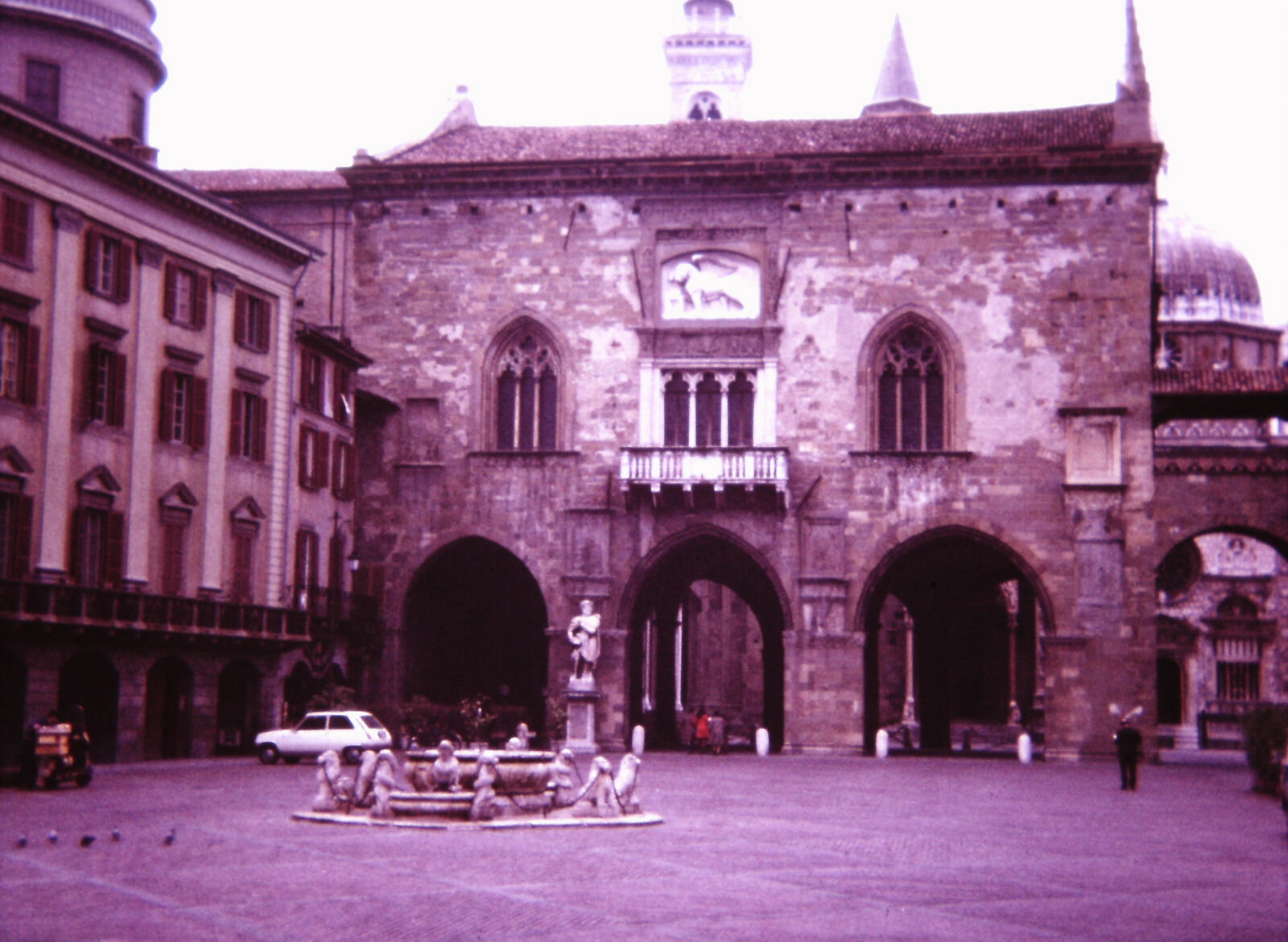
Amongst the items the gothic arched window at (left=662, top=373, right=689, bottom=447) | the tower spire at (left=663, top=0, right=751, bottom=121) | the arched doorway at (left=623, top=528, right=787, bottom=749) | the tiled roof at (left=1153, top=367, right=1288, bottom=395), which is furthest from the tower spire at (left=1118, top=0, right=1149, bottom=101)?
the tower spire at (left=663, top=0, right=751, bottom=121)

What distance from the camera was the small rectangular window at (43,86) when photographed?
3766cm

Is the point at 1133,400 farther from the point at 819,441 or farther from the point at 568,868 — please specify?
the point at 568,868

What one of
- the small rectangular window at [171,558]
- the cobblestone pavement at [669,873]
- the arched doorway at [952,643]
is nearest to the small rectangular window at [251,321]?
the small rectangular window at [171,558]

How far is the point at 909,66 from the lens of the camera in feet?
247

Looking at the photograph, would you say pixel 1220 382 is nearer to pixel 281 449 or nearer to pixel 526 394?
pixel 526 394

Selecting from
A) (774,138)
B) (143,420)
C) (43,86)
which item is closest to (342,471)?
(143,420)

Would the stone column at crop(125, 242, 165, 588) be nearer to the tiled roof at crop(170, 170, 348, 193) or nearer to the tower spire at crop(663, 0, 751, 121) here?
the tiled roof at crop(170, 170, 348, 193)

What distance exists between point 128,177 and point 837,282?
15989 millimetres

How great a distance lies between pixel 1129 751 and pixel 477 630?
21.1 metres

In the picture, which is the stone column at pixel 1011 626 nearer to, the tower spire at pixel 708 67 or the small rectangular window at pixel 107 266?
the tower spire at pixel 708 67

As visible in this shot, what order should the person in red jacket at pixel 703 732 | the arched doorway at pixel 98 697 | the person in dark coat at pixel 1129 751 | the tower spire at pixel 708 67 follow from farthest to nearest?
the tower spire at pixel 708 67
the person in red jacket at pixel 703 732
the arched doorway at pixel 98 697
the person in dark coat at pixel 1129 751

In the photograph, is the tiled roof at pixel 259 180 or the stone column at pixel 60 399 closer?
the stone column at pixel 60 399

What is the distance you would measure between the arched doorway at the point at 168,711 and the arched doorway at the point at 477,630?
7804mm

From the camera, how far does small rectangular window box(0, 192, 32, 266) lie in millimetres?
29953
